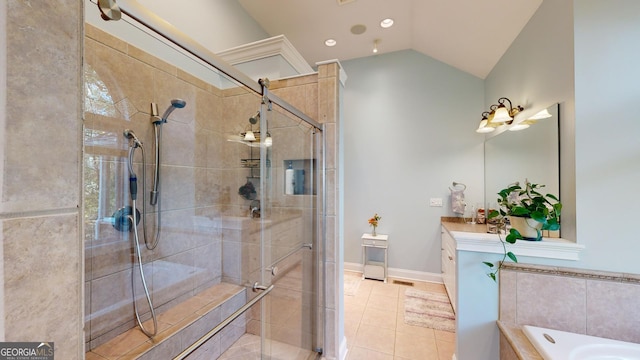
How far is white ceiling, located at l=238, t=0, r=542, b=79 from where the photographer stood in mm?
2244

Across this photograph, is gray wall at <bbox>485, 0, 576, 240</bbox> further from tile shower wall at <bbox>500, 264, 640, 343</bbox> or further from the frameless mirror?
tile shower wall at <bbox>500, 264, 640, 343</bbox>

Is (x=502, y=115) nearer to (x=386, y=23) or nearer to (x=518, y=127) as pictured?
(x=518, y=127)

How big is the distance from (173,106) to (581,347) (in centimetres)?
292

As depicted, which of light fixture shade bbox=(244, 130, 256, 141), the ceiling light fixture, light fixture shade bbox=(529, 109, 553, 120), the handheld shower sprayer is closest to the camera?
the handheld shower sprayer

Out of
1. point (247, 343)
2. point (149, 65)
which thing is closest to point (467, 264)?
point (247, 343)

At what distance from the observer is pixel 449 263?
2.67m

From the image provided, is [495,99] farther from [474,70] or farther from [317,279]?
[317,279]

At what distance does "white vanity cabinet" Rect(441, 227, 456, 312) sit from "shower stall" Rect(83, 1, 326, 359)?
148 centimetres

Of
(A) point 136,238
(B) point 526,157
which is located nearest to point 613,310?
(B) point 526,157

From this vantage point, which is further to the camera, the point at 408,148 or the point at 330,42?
the point at 408,148

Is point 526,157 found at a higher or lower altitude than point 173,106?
lower

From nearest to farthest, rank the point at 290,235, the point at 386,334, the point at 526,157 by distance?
the point at 290,235
the point at 526,157
the point at 386,334

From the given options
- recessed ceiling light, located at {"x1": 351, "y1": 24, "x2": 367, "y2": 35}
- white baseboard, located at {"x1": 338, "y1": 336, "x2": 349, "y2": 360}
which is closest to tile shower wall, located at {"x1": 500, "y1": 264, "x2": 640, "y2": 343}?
white baseboard, located at {"x1": 338, "y1": 336, "x2": 349, "y2": 360}

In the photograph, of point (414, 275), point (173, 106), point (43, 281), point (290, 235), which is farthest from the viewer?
point (414, 275)
